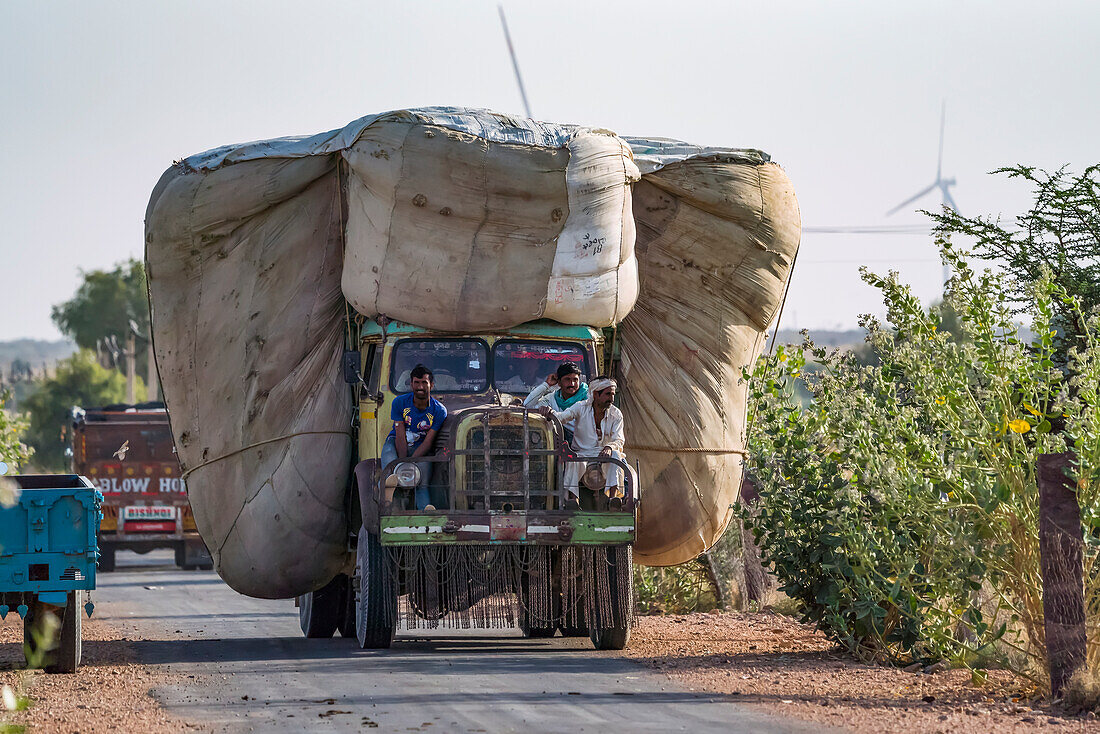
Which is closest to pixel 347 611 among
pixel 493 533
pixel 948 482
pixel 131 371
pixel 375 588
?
pixel 375 588

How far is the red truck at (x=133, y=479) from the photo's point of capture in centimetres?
2978

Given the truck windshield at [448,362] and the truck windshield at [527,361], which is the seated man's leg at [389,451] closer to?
the truck windshield at [448,362]

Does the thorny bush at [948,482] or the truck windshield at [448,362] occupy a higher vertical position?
the truck windshield at [448,362]

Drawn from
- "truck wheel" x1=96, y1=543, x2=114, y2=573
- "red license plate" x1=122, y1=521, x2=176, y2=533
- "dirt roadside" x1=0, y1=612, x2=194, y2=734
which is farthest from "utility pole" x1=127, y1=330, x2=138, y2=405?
"dirt roadside" x1=0, y1=612, x2=194, y2=734

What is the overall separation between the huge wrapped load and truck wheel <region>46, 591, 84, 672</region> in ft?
7.11

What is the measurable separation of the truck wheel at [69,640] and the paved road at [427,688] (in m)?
0.78

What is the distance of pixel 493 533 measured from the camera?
1114cm

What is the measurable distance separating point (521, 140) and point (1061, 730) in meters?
6.44

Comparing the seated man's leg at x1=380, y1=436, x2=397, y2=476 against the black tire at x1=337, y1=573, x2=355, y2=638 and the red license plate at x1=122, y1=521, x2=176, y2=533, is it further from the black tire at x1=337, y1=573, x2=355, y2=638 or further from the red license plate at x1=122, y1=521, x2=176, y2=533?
the red license plate at x1=122, y1=521, x2=176, y2=533

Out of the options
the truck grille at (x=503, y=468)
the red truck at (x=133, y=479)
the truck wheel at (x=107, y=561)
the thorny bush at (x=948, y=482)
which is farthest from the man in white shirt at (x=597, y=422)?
the truck wheel at (x=107, y=561)

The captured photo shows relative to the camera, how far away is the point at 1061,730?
7879mm

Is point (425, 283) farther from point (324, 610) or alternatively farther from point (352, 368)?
point (324, 610)

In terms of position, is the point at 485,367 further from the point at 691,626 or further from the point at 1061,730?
the point at 1061,730

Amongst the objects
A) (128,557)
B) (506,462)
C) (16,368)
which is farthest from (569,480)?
(16,368)
